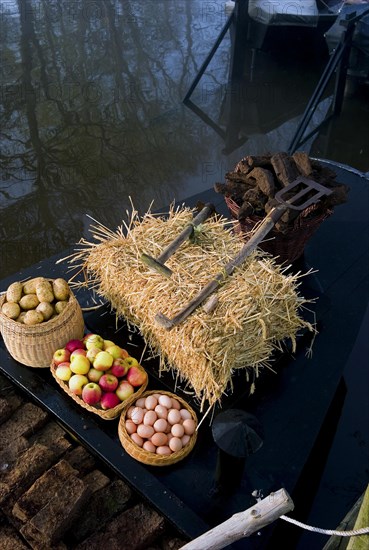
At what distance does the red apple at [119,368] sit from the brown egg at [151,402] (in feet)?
0.80

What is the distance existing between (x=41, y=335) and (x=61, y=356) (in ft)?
0.65

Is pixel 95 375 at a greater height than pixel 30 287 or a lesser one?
lesser

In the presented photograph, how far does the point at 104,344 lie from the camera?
12.0 feet

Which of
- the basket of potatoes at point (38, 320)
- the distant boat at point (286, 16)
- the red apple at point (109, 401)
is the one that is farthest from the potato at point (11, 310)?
the distant boat at point (286, 16)

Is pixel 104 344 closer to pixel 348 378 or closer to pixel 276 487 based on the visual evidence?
pixel 276 487

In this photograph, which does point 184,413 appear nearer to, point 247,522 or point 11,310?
point 247,522

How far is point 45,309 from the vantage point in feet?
12.0

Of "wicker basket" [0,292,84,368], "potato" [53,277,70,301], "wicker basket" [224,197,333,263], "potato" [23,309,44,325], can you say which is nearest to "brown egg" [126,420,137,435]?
"wicker basket" [0,292,84,368]

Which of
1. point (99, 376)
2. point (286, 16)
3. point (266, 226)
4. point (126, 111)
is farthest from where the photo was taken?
point (286, 16)

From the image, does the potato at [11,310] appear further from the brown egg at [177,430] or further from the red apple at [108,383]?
the brown egg at [177,430]

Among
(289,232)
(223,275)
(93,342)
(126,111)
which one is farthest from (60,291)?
(126,111)

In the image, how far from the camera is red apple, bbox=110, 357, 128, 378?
136 inches

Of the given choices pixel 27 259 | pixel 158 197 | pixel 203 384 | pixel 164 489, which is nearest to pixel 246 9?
pixel 158 197

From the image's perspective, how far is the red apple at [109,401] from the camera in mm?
3363
